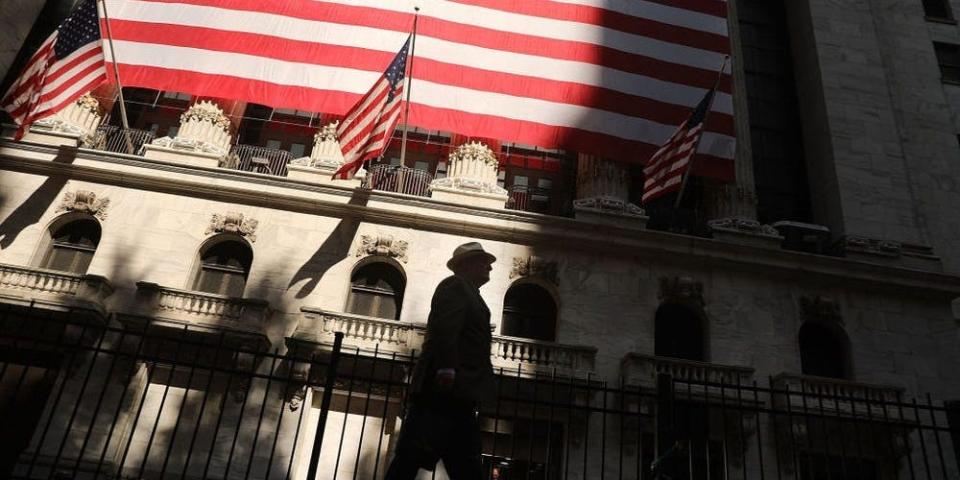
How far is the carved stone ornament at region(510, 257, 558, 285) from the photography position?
1756 cm

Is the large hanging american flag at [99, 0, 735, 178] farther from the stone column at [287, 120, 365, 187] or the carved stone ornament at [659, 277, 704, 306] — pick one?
the carved stone ornament at [659, 277, 704, 306]

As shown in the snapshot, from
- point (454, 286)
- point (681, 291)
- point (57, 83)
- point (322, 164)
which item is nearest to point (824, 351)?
point (681, 291)

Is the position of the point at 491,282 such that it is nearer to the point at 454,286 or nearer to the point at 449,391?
the point at 454,286

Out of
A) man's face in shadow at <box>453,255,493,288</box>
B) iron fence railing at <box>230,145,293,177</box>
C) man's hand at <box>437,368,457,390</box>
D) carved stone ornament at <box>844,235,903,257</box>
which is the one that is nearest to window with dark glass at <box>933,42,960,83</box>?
carved stone ornament at <box>844,235,903,257</box>

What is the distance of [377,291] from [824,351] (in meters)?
11.8

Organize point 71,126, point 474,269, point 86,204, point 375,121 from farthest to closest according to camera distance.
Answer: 1. point 71,126
2. point 86,204
3. point 375,121
4. point 474,269

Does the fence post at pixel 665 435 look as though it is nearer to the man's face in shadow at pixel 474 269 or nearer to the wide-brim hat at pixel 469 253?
the man's face in shadow at pixel 474 269

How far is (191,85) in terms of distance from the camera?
17.1 meters

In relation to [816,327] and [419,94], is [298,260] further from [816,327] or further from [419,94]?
[816,327]

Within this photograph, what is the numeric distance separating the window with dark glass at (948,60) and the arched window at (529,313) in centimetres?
1687

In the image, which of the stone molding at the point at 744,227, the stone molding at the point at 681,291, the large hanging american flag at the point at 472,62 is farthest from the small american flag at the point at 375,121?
the stone molding at the point at 744,227

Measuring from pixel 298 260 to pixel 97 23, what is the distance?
23.3 ft

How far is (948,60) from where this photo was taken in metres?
24.0

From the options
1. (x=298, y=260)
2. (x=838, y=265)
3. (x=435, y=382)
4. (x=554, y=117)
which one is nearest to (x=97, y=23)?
(x=298, y=260)
